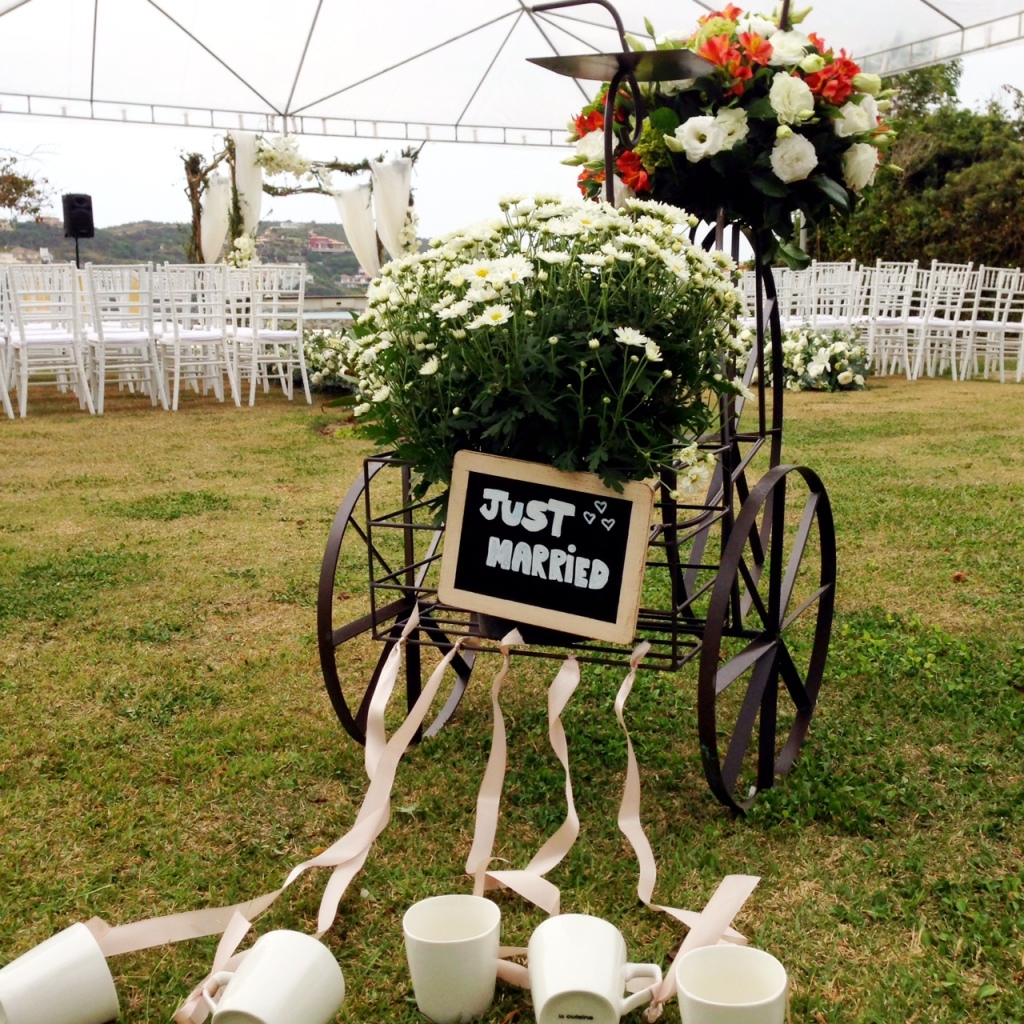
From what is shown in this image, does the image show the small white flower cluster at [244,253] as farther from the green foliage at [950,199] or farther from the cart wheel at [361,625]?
the cart wheel at [361,625]

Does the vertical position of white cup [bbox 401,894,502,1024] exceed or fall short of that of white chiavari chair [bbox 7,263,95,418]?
it falls short

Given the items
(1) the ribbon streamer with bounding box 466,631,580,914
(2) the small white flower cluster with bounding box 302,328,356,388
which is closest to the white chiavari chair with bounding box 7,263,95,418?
(2) the small white flower cluster with bounding box 302,328,356,388

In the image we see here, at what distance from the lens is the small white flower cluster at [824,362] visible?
8344 mm

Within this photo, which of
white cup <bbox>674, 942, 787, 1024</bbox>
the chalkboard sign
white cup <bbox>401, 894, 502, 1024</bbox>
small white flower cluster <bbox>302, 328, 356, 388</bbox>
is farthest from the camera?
small white flower cluster <bbox>302, 328, 356, 388</bbox>

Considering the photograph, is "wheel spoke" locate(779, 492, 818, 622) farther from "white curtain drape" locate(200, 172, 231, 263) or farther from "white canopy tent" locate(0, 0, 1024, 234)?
"white curtain drape" locate(200, 172, 231, 263)

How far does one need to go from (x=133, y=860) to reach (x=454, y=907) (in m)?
0.63

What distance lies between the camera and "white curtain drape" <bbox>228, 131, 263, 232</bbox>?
10.1m

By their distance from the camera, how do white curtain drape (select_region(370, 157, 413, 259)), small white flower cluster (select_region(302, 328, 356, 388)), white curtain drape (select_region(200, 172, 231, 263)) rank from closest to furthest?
small white flower cluster (select_region(302, 328, 356, 388))
white curtain drape (select_region(200, 172, 231, 263))
white curtain drape (select_region(370, 157, 413, 259))

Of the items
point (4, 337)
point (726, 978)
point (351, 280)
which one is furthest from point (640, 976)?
point (351, 280)

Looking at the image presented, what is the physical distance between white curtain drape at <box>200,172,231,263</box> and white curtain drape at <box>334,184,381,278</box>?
3.44 feet

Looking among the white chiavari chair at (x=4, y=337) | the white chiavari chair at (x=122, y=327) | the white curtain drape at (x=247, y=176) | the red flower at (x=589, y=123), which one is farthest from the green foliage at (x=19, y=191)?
the red flower at (x=589, y=123)

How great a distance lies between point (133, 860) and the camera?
1716 mm

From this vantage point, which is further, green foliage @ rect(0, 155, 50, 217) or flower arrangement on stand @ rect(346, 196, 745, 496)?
green foliage @ rect(0, 155, 50, 217)

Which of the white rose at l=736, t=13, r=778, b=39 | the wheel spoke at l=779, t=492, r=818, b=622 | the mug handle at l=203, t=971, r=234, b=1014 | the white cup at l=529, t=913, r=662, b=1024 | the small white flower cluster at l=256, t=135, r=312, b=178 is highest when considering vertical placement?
the small white flower cluster at l=256, t=135, r=312, b=178
